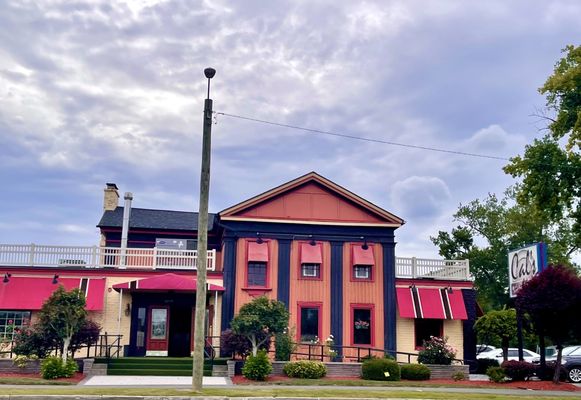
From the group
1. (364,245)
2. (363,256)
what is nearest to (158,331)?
(363,256)

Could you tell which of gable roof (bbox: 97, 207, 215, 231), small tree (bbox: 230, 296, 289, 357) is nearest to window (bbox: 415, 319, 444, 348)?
small tree (bbox: 230, 296, 289, 357)

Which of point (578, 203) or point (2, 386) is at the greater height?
point (578, 203)

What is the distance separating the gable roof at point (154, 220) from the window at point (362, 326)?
962cm

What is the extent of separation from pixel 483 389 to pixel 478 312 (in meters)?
11.2

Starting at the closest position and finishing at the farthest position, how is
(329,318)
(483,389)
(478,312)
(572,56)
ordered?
(483,389) → (572,56) → (329,318) → (478,312)

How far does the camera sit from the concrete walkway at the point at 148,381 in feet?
66.3

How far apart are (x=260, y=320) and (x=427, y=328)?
30.2 feet

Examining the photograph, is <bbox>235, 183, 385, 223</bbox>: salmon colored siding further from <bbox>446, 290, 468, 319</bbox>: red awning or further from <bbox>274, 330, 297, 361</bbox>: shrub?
<bbox>274, 330, 297, 361</bbox>: shrub

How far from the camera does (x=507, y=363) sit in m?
23.1

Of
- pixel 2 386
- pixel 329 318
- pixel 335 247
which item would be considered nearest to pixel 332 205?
pixel 335 247

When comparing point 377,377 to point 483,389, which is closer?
point 483,389

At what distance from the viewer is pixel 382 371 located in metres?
23.5

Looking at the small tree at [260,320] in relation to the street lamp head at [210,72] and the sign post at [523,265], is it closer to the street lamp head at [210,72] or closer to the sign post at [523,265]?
the sign post at [523,265]

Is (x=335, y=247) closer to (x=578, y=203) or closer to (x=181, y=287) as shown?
(x=181, y=287)
